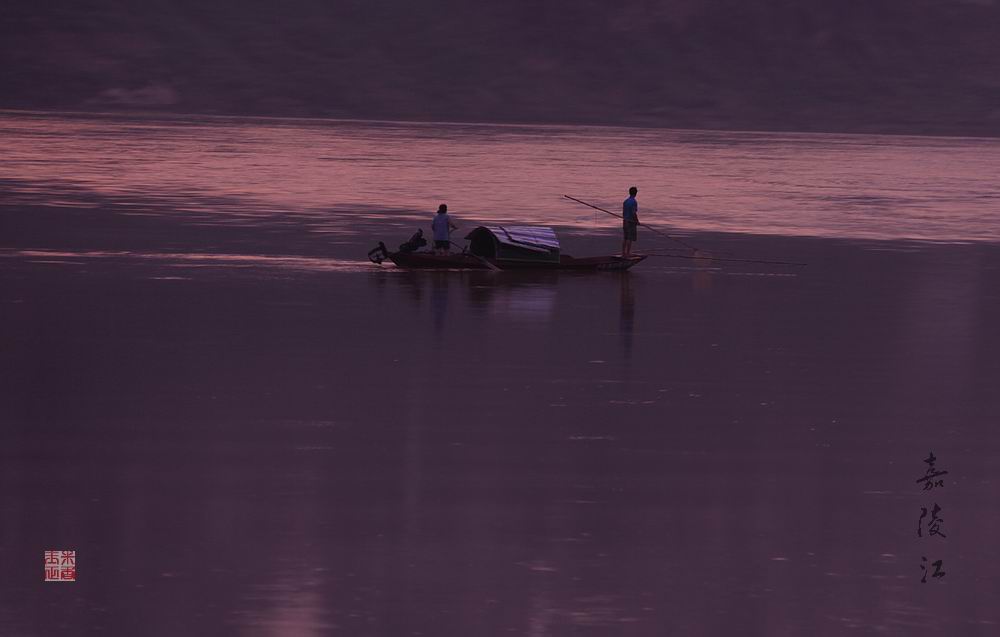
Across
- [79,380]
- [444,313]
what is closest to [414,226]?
[444,313]

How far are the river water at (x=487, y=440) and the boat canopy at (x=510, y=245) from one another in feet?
1.68

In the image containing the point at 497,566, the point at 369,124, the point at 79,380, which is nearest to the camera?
the point at 497,566

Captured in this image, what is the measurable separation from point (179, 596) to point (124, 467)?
4.21 m

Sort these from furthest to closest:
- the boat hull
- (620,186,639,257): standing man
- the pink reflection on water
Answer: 1. the pink reflection on water
2. (620,186,639,257): standing man
3. the boat hull

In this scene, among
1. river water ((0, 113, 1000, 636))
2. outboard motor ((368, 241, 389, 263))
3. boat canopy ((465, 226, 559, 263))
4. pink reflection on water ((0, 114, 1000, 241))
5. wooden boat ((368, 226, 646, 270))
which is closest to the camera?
river water ((0, 113, 1000, 636))

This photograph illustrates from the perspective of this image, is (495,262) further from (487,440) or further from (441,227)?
(487,440)

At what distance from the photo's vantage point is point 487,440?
1895 cm

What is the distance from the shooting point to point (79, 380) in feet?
72.0

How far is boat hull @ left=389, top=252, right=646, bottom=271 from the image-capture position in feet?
112

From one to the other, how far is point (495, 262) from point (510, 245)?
0.44 m

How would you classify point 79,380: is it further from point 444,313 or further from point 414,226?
point 414,226

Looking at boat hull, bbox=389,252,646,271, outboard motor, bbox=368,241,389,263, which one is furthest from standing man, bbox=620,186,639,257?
outboard motor, bbox=368,241,389,263

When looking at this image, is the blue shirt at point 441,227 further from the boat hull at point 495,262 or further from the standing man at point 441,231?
the boat hull at point 495,262

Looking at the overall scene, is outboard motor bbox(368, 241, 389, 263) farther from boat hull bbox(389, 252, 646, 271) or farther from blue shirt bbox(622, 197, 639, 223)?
blue shirt bbox(622, 197, 639, 223)
